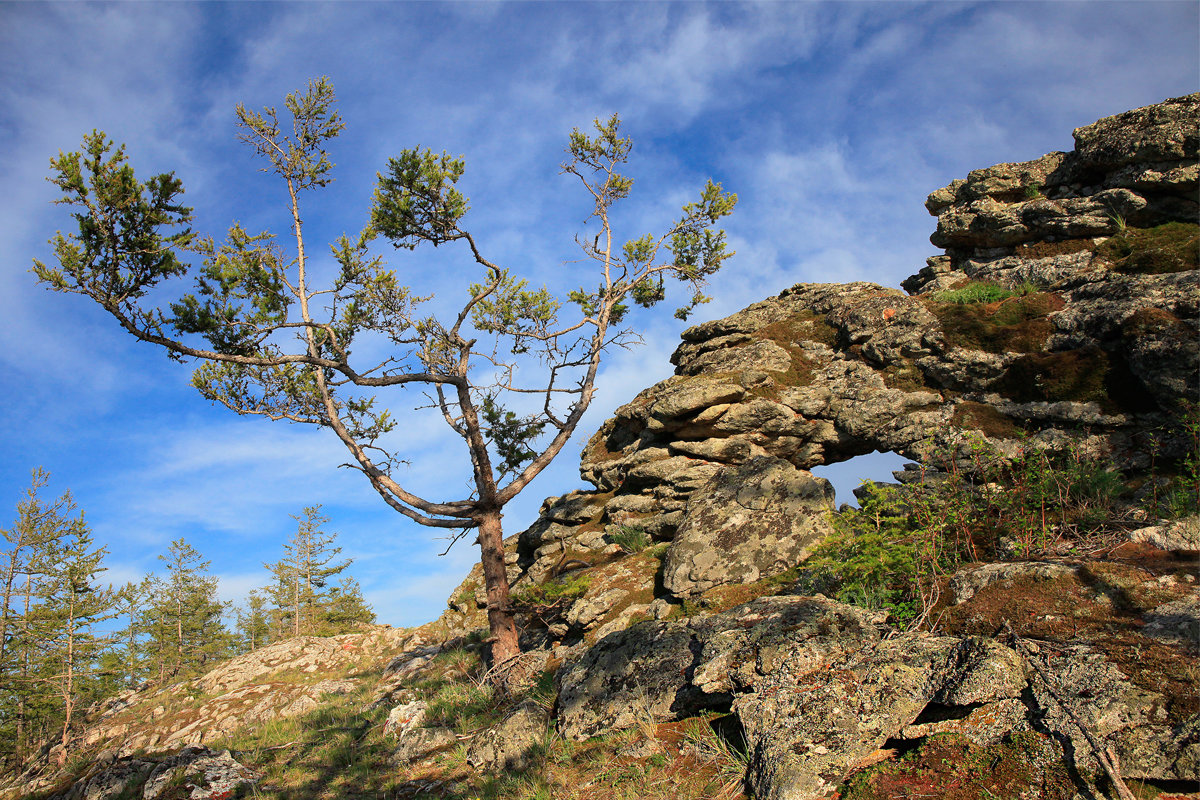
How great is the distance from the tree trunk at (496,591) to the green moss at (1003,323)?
41.9ft

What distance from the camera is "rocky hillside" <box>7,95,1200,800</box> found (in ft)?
14.7

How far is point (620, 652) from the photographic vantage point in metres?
7.74

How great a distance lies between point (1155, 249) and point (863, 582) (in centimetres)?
1314

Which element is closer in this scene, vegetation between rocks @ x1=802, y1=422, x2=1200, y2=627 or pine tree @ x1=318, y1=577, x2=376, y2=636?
vegetation between rocks @ x1=802, y1=422, x2=1200, y2=627

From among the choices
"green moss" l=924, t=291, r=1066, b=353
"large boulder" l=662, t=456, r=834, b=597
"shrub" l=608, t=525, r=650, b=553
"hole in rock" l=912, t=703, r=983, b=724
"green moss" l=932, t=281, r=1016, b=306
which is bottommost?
"hole in rock" l=912, t=703, r=983, b=724

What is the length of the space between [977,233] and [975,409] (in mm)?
8446

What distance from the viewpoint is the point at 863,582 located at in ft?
23.9

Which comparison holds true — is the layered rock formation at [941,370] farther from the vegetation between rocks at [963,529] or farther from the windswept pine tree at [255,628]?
the windswept pine tree at [255,628]

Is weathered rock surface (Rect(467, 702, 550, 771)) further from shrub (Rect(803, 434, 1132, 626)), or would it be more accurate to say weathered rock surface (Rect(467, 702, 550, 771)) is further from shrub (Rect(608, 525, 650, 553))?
shrub (Rect(608, 525, 650, 553))

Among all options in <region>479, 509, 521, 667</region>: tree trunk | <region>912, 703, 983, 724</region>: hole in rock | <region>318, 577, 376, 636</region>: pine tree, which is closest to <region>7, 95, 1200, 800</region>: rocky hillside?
<region>912, 703, 983, 724</region>: hole in rock

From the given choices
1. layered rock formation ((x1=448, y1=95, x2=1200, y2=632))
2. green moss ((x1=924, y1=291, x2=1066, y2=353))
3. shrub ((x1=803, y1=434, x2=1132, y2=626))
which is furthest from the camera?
green moss ((x1=924, y1=291, x2=1066, y2=353))

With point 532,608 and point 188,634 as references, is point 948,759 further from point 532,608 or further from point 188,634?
point 188,634

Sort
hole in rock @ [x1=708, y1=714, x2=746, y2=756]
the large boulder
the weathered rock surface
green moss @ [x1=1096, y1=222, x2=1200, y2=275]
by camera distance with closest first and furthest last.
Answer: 1. hole in rock @ [x1=708, y1=714, x2=746, y2=756]
2. the weathered rock surface
3. the large boulder
4. green moss @ [x1=1096, y1=222, x2=1200, y2=275]

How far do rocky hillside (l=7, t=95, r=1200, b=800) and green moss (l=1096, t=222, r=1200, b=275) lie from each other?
0.09m
